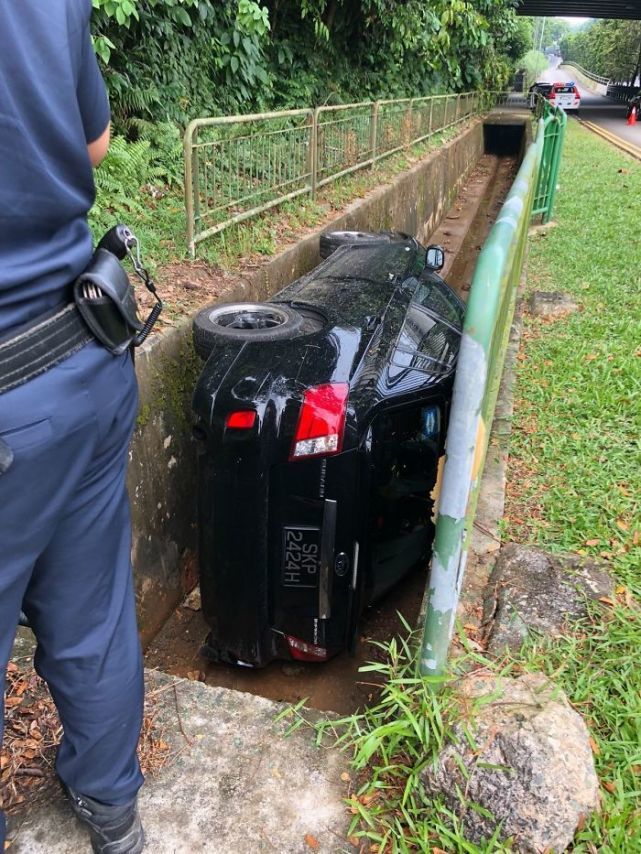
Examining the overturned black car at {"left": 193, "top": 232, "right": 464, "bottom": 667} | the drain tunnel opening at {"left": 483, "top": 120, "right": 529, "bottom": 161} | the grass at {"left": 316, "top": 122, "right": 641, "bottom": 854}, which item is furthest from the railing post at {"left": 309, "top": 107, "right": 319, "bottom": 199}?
the drain tunnel opening at {"left": 483, "top": 120, "right": 529, "bottom": 161}

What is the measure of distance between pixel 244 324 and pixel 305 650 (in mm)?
1517

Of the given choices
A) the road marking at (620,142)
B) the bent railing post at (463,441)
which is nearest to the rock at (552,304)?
the bent railing post at (463,441)

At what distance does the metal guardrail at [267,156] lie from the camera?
4562 mm

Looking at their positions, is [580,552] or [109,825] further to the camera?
[580,552]

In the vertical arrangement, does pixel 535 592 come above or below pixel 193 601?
above

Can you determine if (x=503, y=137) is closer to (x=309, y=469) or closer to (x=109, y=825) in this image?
(x=309, y=469)

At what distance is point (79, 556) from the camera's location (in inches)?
59.1

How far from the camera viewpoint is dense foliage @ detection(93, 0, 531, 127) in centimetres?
638

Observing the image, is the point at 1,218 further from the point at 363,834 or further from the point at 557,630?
the point at 557,630

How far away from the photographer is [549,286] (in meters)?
6.31

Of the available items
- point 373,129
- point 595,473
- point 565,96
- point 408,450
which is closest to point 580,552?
point 595,473

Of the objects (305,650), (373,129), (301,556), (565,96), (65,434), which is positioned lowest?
(305,650)

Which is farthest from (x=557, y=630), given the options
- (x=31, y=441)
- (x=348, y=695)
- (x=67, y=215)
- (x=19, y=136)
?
(x=19, y=136)

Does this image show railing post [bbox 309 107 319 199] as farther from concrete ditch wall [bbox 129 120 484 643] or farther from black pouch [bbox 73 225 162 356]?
black pouch [bbox 73 225 162 356]
